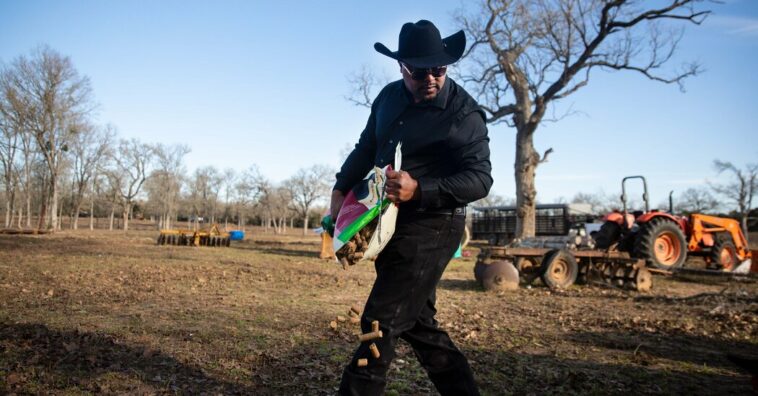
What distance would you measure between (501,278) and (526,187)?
11.7 metres

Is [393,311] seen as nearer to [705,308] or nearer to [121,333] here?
[121,333]

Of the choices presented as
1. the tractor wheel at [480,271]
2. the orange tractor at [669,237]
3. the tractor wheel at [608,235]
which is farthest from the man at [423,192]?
the tractor wheel at [608,235]

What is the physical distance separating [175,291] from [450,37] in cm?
746

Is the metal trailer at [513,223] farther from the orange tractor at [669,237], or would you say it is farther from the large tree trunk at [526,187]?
the orange tractor at [669,237]

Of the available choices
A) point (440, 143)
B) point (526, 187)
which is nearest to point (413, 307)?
point (440, 143)

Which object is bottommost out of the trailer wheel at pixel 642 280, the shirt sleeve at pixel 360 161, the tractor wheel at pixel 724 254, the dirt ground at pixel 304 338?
the dirt ground at pixel 304 338

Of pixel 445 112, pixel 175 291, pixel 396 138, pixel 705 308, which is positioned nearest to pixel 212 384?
pixel 396 138

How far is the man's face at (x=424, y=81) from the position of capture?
2.46 metres

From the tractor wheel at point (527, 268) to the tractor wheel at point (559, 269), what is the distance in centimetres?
23

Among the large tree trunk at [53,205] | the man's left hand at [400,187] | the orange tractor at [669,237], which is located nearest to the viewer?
the man's left hand at [400,187]

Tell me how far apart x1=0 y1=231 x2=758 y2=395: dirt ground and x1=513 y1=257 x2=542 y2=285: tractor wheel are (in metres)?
0.84

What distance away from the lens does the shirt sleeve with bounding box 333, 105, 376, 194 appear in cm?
287

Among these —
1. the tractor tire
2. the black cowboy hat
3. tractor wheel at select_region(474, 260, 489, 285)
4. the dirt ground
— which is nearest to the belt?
the black cowboy hat

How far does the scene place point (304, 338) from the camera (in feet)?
17.1
